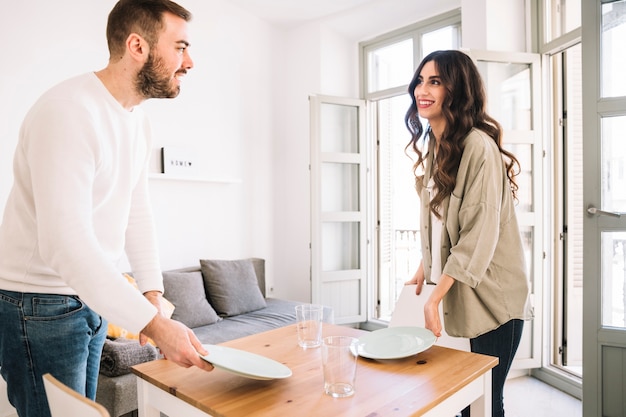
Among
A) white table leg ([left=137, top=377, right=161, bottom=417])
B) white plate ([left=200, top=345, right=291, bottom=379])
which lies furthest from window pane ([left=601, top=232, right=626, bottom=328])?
white table leg ([left=137, top=377, right=161, bottom=417])

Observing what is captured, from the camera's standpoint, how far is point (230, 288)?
11.3ft

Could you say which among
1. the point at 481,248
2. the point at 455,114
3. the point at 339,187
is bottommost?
the point at 481,248

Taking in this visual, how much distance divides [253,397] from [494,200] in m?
0.92

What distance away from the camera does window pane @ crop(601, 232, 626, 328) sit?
2346 millimetres

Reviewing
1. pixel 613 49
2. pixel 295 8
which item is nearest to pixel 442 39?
pixel 295 8

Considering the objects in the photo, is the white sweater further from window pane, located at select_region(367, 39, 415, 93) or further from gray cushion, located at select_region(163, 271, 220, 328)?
window pane, located at select_region(367, 39, 415, 93)

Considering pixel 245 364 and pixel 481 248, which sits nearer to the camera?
pixel 245 364

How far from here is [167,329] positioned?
90 cm

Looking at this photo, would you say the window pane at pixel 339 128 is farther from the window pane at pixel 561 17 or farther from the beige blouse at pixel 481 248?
the beige blouse at pixel 481 248

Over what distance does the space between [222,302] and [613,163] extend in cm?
267

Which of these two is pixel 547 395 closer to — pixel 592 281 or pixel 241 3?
pixel 592 281

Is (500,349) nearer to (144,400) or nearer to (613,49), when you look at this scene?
(144,400)

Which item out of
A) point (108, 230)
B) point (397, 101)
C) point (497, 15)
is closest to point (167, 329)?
point (108, 230)

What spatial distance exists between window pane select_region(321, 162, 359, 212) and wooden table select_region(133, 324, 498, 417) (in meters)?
3.00
